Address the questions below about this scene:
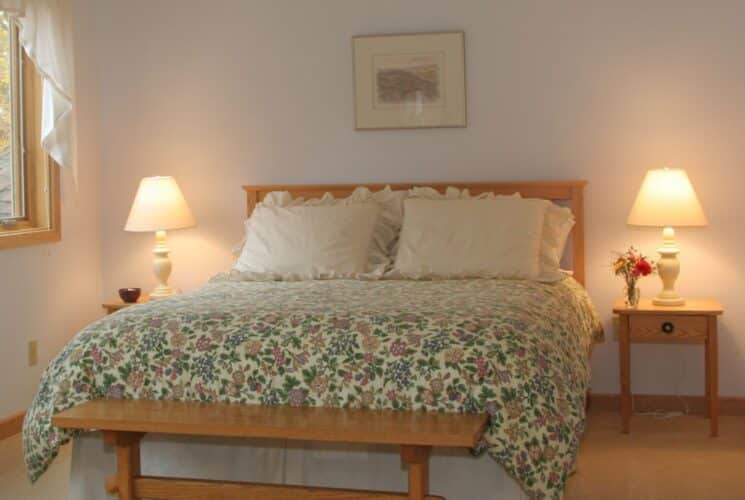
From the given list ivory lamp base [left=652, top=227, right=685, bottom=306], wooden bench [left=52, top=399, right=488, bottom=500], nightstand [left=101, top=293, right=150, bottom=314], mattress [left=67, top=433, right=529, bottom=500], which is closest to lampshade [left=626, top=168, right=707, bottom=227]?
ivory lamp base [left=652, top=227, right=685, bottom=306]

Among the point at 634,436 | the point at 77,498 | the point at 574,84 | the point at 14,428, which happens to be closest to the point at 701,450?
the point at 634,436

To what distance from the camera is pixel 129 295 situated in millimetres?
4770

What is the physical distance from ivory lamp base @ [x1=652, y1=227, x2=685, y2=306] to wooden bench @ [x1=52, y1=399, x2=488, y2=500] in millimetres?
1847

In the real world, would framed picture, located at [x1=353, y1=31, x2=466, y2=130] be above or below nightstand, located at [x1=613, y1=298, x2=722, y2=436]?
above

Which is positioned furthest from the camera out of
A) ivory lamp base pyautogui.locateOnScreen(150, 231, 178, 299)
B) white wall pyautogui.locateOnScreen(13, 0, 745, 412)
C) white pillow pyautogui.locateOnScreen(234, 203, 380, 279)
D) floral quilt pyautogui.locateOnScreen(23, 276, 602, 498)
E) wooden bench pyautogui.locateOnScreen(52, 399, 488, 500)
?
ivory lamp base pyautogui.locateOnScreen(150, 231, 178, 299)

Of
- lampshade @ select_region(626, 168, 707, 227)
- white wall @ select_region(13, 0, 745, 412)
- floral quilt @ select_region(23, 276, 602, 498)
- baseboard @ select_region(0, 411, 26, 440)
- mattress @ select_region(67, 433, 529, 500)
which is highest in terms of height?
white wall @ select_region(13, 0, 745, 412)

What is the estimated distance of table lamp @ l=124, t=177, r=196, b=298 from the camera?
186 inches

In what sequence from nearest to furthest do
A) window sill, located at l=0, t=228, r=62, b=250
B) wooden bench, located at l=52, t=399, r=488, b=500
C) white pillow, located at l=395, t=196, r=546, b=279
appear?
wooden bench, located at l=52, t=399, r=488, b=500 → white pillow, located at l=395, t=196, r=546, b=279 → window sill, located at l=0, t=228, r=62, b=250

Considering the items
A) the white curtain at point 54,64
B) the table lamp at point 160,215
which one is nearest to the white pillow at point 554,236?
the table lamp at point 160,215

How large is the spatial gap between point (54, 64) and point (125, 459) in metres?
2.31

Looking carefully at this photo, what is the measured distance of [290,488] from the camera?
277cm

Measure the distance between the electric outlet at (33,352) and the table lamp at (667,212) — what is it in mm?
2759

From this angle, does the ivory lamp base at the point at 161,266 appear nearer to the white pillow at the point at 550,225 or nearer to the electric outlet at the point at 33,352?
the electric outlet at the point at 33,352

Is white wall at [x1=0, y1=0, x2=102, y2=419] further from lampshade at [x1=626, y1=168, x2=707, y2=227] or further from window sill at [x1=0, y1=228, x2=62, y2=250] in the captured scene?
lampshade at [x1=626, y1=168, x2=707, y2=227]
